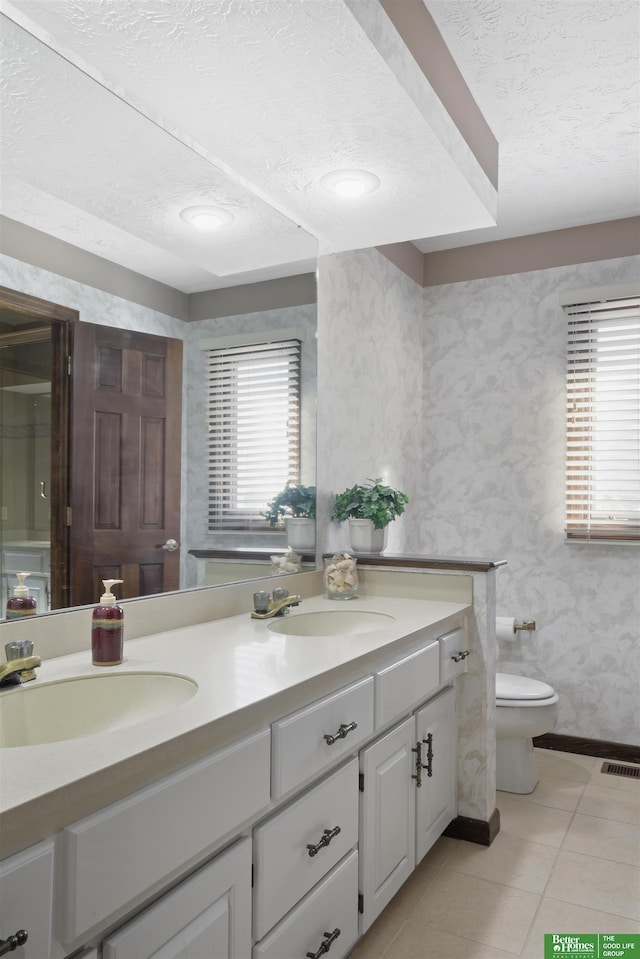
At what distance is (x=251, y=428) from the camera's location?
2254mm

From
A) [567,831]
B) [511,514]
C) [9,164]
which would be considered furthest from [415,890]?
[9,164]

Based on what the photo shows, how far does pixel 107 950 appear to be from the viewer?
3.11 ft

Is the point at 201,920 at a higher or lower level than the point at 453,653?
lower

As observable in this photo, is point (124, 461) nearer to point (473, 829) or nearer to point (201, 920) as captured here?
point (201, 920)

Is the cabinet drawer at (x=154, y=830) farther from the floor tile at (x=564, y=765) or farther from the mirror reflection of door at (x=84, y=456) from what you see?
the floor tile at (x=564, y=765)

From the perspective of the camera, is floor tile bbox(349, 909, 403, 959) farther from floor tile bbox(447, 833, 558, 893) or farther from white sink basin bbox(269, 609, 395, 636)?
white sink basin bbox(269, 609, 395, 636)

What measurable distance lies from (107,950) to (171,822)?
0.17 meters

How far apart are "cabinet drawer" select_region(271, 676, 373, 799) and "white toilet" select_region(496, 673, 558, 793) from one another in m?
1.31

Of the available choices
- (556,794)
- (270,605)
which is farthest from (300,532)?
(556,794)

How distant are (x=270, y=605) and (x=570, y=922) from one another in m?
1.24

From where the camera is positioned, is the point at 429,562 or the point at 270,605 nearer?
the point at 270,605

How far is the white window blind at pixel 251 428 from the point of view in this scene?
6.87 feet

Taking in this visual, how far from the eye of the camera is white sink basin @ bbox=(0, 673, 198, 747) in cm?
122

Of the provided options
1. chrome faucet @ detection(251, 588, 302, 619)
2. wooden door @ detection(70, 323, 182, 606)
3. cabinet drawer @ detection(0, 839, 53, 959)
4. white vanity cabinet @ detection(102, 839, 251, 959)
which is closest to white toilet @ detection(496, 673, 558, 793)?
chrome faucet @ detection(251, 588, 302, 619)
